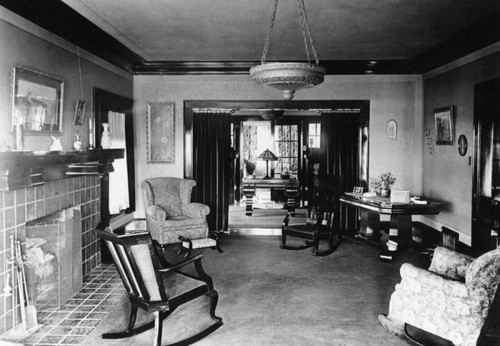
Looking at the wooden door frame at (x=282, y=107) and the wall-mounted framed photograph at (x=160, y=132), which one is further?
the wall-mounted framed photograph at (x=160, y=132)

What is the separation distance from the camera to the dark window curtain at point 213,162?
742 centimetres

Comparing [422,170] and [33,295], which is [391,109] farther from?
[33,295]

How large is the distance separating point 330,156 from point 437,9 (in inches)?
138

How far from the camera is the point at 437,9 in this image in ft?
14.5

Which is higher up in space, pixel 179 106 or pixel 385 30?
pixel 385 30

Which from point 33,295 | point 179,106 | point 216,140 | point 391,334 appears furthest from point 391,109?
point 33,295

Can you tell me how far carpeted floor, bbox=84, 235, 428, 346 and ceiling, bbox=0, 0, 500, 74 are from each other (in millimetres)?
2914

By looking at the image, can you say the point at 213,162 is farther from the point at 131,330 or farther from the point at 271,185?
the point at 131,330

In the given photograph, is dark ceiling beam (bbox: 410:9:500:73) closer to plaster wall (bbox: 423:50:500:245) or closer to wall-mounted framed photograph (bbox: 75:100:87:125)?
plaster wall (bbox: 423:50:500:245)

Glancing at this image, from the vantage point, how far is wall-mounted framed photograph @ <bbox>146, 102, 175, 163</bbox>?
7.62 meters

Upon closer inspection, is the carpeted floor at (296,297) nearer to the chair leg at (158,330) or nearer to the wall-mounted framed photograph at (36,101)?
the chair leg at (158,330)

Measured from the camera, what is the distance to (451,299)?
10.2 feet

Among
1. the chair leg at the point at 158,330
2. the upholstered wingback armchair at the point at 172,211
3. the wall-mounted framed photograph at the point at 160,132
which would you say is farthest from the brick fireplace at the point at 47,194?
the wall-mounted framed photograph at the point at 160,132

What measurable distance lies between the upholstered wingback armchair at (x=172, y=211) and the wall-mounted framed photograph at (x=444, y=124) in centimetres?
379
